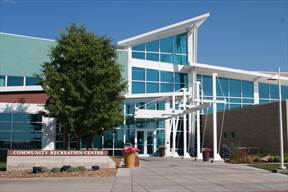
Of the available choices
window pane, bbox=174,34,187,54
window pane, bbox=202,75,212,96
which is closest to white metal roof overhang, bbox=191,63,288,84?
window pane, bbox=202,75,212,96

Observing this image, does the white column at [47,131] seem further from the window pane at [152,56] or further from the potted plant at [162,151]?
the window pane at [152,56]

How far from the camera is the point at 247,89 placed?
1875 inches

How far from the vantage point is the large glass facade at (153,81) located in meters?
43.4

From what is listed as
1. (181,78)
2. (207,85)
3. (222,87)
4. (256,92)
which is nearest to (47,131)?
(181,78)

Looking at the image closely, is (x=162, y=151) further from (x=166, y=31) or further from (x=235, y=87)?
(x=166, y=31)

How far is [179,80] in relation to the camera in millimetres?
45281

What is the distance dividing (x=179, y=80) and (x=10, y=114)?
58.0ft

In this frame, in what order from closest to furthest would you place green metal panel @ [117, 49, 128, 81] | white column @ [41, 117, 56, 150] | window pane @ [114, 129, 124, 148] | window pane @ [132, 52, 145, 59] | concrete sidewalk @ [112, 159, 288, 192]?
1. concrete sidewalk @ [112, 159, 288, 192]
2. white column @ [41, 117, 56, 150]
3. window pane @ [114, 129, 124, 148]
4. green metal panel @ [117, 49, 128, 81]
5. window pane @ [132, 52, 145, 59]

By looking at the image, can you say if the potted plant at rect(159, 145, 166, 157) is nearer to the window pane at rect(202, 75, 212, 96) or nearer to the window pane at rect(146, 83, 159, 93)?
the window pane at rect(146, 83, 159, 93)

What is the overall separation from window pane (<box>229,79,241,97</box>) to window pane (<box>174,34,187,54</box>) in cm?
597

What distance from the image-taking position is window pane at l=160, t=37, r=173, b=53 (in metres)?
44.9

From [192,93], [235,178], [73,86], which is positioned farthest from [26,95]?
[235,178]

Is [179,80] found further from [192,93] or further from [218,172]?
[218,172]

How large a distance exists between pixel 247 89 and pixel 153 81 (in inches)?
424
